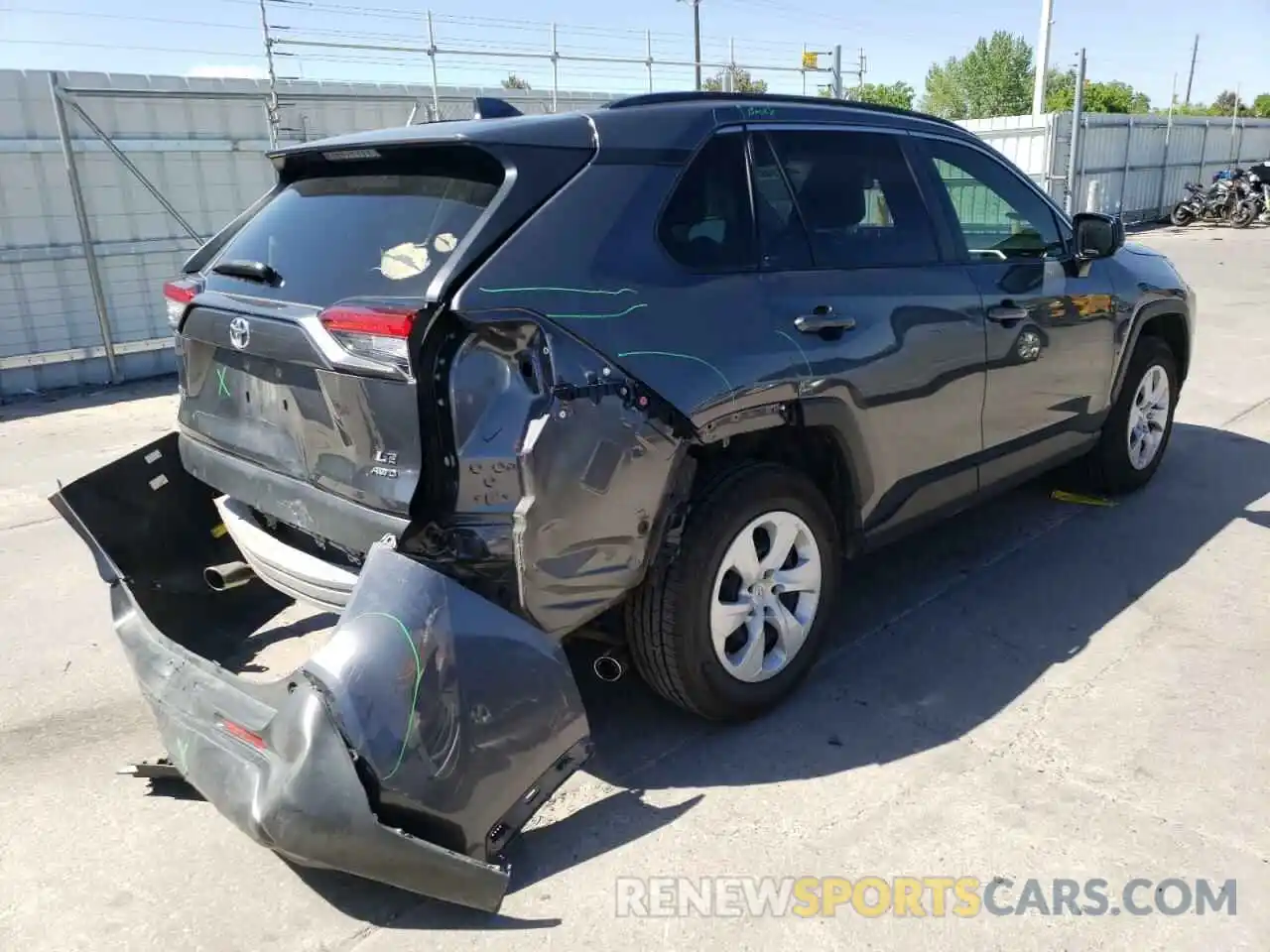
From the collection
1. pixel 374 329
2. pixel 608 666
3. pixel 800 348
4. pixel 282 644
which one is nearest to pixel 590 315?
pixel 374 329

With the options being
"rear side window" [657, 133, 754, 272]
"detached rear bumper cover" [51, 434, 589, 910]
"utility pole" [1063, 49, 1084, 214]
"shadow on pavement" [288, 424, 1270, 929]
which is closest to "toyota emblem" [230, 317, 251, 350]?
"detached rear bumper cover" [51, 434, 589, 910]

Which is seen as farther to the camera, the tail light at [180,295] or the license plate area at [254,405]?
the tail light at [180,295]

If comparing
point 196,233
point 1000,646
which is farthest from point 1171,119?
point 1000,646

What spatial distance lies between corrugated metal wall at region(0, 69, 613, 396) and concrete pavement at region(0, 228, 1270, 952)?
548 centimetres

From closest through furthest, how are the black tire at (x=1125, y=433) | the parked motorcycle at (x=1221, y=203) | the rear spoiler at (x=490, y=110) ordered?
the rear spoiler at (x=490, y=110)
the black tire at (x=1125, y=433)
the parked motorcycle at (x=1221, y=203)

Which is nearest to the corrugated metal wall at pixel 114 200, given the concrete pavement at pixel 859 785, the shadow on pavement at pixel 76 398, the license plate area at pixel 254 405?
the shadow on pavement at pixel 76 398

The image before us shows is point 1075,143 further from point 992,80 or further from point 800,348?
point 992,80

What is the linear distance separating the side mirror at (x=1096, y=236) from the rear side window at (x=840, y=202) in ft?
3.74

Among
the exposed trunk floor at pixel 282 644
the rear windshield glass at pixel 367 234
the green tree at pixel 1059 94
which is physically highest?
the green tree at pixel 1059 94

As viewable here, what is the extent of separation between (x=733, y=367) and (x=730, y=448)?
12.7 inches

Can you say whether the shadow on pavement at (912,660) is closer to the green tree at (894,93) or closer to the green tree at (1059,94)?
the green tree at (1059,94)

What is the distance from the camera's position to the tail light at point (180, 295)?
325 centimetres

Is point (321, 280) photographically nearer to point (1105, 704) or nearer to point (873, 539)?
point (873, 539)

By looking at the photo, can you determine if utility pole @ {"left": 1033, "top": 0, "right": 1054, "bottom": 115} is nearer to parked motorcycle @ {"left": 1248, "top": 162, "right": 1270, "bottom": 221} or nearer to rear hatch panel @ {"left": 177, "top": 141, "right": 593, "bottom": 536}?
parked motorcycle @ {"left": 1248, "top": 162, "right": 1270, "bottom": 221}
